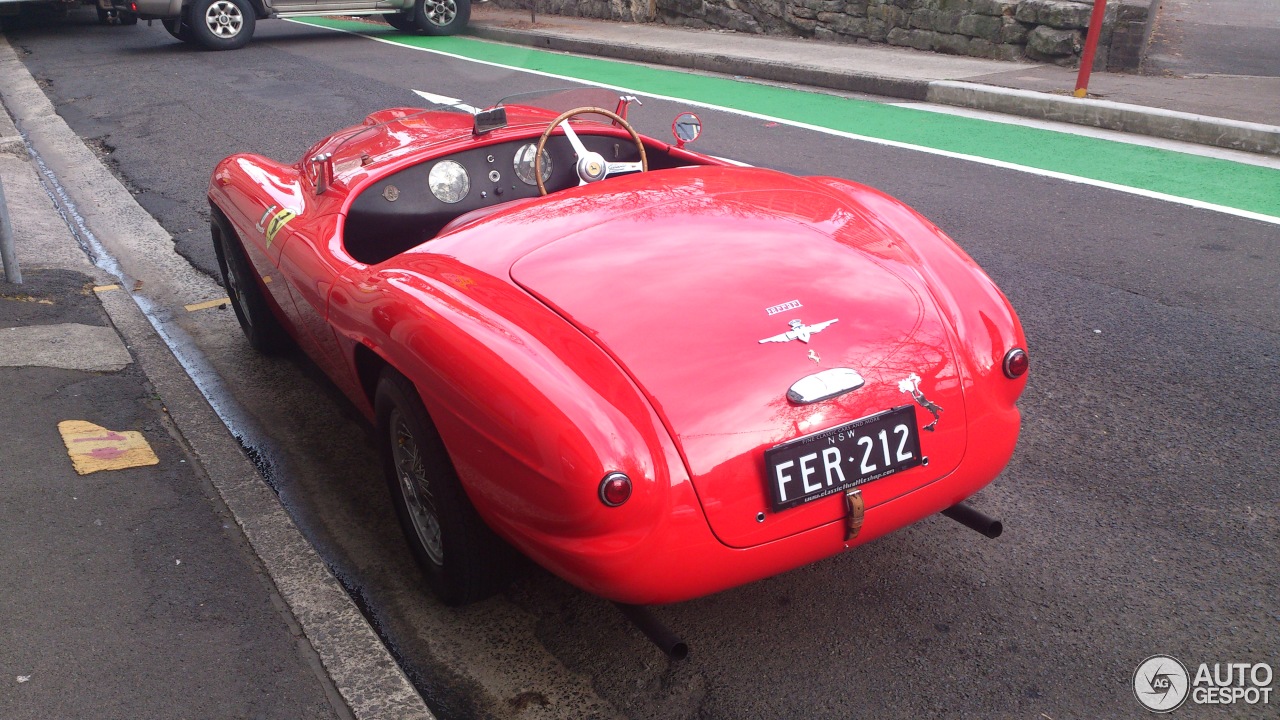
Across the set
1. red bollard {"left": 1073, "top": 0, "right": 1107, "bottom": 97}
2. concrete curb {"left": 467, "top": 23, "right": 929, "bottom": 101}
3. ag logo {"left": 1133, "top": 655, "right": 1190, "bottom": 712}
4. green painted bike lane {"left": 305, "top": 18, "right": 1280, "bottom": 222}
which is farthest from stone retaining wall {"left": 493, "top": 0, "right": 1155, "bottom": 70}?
ag logo {"left": 1133, "top": 655, "right": 1190, "bottom": 712}

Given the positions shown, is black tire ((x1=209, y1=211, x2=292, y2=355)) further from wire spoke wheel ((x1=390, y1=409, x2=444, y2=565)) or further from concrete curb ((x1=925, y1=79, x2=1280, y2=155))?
concrete curb ((x1=925, y1=79, x2=1280, y2=155))

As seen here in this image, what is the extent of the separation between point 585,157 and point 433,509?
1478 mm

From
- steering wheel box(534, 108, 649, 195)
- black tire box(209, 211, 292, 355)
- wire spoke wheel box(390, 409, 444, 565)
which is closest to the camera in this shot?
wire spoke wheel box(390, 409, 444, 565)

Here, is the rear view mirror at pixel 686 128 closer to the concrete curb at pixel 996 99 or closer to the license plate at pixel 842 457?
the license plate at pixel 842 457

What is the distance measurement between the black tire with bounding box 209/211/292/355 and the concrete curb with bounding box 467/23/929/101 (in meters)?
7.36

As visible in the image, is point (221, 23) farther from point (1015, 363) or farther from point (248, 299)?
point (1015, 363)

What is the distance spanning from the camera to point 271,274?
151 inches

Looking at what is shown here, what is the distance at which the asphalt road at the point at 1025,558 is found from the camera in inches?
98.9

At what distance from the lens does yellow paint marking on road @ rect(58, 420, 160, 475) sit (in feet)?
11.6

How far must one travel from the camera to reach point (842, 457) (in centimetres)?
233

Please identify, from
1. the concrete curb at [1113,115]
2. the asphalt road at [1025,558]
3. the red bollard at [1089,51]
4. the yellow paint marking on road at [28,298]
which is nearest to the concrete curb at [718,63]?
the concrete curb at [1113,115]

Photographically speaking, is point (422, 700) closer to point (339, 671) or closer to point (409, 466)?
point (339, 671)

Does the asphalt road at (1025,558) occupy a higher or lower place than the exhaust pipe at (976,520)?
lower

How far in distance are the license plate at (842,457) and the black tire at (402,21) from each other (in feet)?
51.3
